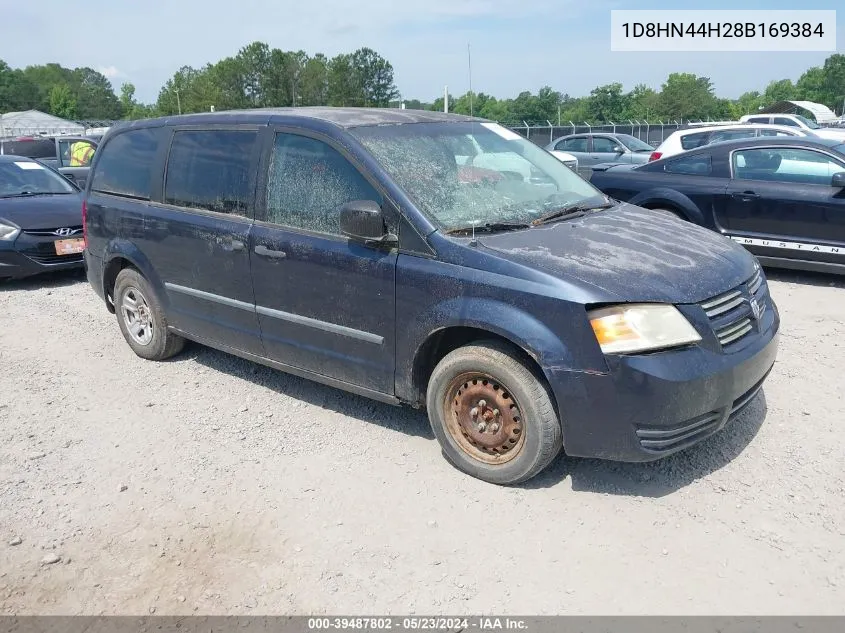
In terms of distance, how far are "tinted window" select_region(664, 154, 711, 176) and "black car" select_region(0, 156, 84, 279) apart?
6.96m

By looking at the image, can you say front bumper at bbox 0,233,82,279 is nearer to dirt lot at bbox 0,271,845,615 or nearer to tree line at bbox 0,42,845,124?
dirt lot at bbox 0,271,845,615

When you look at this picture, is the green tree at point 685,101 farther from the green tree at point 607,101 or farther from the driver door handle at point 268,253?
the driver door handle at point 268,253

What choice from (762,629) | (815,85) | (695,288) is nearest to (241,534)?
(762,629)

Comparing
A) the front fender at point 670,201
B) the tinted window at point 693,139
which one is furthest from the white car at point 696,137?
the front fender at point 670,201

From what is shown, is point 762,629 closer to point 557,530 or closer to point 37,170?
point 557,530

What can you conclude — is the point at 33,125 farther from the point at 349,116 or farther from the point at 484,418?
the point at 484,418

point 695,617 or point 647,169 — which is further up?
point 647,169

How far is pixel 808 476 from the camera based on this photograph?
359cm

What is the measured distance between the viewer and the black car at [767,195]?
6996 mm

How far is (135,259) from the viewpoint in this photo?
532 cm

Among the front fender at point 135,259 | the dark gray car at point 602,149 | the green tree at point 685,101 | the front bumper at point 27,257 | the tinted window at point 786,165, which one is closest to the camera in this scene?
the front fender at point 135,259

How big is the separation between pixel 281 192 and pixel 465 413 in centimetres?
175

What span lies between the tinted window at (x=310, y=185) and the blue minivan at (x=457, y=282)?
1 centimetres

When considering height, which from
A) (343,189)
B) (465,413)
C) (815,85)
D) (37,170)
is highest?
(815,85)
